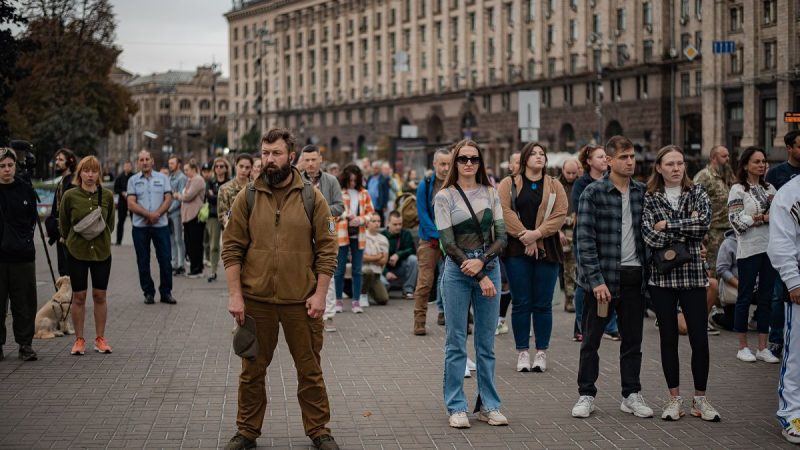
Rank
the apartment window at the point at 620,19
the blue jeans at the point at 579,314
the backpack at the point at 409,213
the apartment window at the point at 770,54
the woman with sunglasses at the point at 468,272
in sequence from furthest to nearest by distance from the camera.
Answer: the apartment window at the point at 620,19 < the apartment window at the point at 770,54 < the backpack at the point at 409,213 < the blue jeans at the point at 579,314 < the woman with sunglasses at the point at 468,272

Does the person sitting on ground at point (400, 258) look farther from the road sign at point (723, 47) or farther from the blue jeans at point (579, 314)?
the road sign at point (723, 47)

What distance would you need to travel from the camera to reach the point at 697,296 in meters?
8.35

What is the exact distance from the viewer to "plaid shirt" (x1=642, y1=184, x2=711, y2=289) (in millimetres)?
8336

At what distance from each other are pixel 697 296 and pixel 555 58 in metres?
78.7

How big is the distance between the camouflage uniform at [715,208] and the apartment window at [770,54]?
50.8 meters

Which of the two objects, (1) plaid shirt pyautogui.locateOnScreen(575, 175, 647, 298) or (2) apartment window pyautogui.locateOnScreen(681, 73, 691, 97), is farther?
(2) apartment window pyautogui.locateOnScreen(681, 73, 691, 97)

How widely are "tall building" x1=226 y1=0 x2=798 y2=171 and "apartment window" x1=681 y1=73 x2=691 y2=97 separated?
0.10 metres

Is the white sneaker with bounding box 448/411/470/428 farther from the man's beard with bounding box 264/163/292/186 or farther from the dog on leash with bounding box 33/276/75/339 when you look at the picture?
the dog on leash with bounding box 33/276/75/339

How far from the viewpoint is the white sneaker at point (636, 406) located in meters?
8.38

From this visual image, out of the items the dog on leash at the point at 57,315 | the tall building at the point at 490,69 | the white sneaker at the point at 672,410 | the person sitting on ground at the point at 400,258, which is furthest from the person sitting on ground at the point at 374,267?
the tall building at the point at 490,69

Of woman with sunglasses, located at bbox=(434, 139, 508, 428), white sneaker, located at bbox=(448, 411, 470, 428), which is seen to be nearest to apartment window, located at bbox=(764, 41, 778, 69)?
woman with sunglasses, located at bbox=(434, 139, 508, 428)

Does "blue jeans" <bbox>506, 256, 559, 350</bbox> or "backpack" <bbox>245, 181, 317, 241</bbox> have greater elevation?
"backpack" <bbox>245, 181, 317, 241</bbox>

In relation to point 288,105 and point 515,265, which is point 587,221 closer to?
point 515,265

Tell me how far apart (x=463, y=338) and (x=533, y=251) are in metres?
2.31
